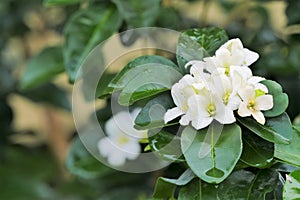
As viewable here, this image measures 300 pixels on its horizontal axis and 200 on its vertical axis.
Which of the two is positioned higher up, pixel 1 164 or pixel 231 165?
pixel 231 165

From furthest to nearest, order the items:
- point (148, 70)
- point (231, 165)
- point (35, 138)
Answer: point (35, 138)
point (148, 70)
point (231, 165)

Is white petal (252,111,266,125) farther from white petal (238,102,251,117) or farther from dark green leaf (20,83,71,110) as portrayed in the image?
dark green leaf (20,83,71,110)

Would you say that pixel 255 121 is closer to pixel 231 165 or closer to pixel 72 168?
pixel 231 165

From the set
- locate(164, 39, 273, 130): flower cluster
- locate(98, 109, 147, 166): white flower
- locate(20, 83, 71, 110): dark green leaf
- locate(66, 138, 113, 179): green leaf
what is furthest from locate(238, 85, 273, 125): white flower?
locate(20, 83, 71, 110): dark green leaf

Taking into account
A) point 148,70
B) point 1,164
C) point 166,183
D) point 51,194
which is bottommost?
point 51,194

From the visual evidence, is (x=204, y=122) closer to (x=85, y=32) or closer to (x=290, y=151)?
(x=290, y=151)

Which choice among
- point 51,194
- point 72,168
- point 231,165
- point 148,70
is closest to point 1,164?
point 51,194
